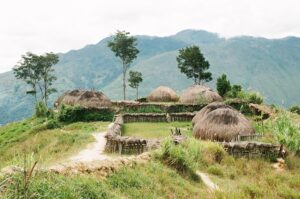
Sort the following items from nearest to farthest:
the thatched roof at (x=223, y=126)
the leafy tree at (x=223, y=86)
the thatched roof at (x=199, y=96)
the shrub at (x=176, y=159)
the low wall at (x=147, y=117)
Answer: the shrub at (x=176, y=159) < the thatched roof at (x=223, y=126) < the low wall at (x=147, y=117) < the thatched roof at (x=199, y=96) < the leafy tree at (x=223, y=86)

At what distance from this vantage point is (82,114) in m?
34.0

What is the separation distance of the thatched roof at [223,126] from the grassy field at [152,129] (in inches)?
99.0

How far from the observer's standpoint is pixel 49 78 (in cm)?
6191

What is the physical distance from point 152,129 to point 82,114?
26.8ft

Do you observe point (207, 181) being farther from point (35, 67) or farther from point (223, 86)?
point (35, 67)

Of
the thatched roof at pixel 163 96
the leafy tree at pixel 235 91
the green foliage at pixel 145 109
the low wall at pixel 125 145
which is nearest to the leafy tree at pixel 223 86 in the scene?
the leafy tree at pixel 235 91

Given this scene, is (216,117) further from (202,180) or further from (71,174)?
(71,174)

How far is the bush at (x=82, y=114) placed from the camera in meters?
33.2

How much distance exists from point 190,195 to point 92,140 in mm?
13810

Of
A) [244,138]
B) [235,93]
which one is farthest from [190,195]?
[235,93]

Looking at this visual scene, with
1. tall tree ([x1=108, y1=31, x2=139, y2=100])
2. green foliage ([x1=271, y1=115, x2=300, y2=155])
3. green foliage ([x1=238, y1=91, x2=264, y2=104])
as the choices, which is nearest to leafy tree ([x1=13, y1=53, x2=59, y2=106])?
tall tree ([x1=108, y1=31, x2=139, y2=100])

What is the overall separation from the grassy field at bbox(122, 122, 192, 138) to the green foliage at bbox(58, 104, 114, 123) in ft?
11.9

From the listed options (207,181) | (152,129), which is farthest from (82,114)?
(207,181)

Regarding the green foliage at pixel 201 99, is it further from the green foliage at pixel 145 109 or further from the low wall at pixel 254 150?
the low wall at pixel 254 150
